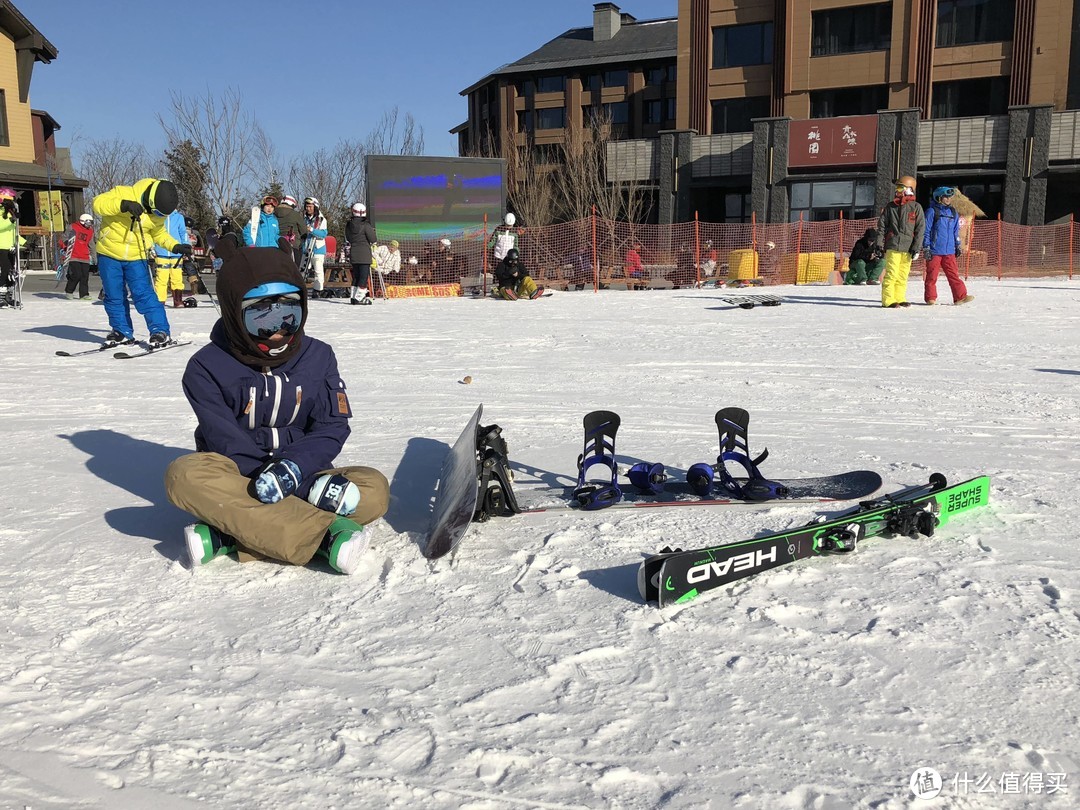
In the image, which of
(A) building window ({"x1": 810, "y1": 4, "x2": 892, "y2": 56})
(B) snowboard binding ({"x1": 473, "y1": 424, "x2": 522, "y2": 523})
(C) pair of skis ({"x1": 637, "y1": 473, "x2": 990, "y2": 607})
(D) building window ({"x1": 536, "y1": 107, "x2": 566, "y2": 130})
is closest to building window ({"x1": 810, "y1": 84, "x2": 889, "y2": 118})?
(A) building window ({"x1": 810, "y1": 4, "x2": 892, "y2": 56})

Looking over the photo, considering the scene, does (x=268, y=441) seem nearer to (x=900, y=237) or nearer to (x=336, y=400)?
(x=336, y=400)

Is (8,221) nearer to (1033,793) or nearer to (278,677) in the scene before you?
(278,677)

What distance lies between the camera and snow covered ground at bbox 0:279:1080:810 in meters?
1.85

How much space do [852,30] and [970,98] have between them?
185 inches

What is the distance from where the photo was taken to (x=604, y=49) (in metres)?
50.8

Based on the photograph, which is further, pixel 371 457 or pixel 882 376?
pixel 882 376

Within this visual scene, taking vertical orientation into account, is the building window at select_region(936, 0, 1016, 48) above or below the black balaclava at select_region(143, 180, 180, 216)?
above

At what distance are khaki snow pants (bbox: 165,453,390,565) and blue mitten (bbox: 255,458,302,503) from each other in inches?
1.1

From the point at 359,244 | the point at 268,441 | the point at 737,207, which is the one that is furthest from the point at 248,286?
the point at 737,207

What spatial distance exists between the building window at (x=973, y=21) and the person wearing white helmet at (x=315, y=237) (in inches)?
957

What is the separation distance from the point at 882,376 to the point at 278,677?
5741 millimetres

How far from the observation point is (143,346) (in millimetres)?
8656

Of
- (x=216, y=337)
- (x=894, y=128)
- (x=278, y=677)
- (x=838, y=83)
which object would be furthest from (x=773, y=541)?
(x=838, y=83)

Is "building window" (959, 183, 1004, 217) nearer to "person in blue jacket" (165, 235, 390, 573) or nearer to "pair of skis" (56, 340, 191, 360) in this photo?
"pair of skis" (56, 340, 191, 360)
